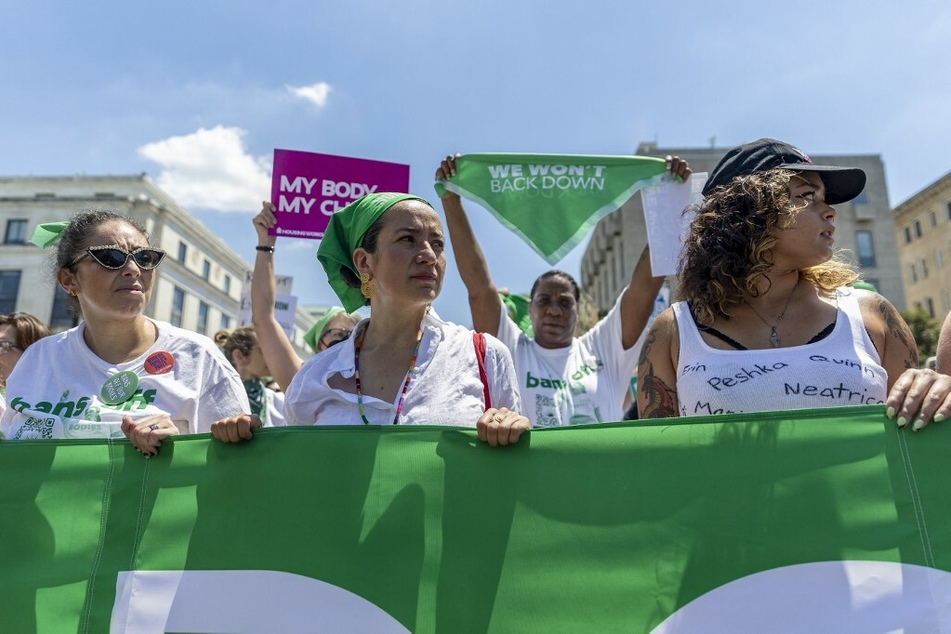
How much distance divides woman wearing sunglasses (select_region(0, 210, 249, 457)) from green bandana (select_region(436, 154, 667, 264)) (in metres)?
2.06

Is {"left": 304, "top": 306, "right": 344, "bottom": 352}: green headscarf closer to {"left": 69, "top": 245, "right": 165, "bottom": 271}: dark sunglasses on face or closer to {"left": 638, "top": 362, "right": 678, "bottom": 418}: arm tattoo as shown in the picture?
{"left": 69, "top": 245, "right": 165, "bottom": 271}: dark sunglasses on face

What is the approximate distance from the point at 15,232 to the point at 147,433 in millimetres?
53838

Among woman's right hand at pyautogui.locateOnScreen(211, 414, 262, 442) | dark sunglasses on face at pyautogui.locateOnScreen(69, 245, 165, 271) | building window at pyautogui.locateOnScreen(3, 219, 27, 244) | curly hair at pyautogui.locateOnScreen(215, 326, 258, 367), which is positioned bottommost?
woman's right hand at pyautogui.locateOnScreen(211, 414, 262, 442)

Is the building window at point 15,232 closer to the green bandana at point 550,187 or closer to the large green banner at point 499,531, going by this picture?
the green bandana at point 550,187

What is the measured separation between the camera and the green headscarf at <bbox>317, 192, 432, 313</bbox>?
8.78ft

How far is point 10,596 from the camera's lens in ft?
7.36

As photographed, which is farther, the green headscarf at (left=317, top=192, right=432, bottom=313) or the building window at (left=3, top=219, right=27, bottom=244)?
the building window at (left=3, top=219, right=27, bottom=244)

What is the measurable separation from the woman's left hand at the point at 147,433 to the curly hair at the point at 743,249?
66.7 inches

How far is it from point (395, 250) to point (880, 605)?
1.71m

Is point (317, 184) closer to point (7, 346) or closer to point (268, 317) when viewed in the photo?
point (268, 317)

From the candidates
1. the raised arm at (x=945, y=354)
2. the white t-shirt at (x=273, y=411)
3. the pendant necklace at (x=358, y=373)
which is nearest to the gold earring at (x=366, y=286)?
the pendant necklace at (x=358, y=373)

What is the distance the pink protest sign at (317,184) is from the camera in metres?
4.63

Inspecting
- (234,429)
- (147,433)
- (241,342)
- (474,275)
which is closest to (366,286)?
(234,429)

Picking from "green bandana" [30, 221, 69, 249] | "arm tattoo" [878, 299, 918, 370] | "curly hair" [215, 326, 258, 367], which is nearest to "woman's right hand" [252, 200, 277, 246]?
"green bandana" [30, 221, 69, 249]
